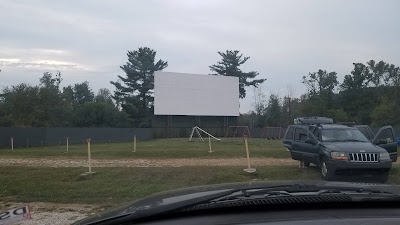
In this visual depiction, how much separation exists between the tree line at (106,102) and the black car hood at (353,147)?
2326 inches

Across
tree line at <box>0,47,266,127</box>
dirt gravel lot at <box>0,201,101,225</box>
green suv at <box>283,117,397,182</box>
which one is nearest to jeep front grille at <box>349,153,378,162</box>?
green suv at <box>283,117,397,182</box>

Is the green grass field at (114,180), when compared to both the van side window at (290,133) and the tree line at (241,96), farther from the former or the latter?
the tree line at (241,96)

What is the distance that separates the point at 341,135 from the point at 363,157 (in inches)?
77.3

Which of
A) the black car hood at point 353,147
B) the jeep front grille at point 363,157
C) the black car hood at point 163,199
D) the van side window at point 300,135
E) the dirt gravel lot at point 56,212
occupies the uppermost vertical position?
the van side window at point 300,135

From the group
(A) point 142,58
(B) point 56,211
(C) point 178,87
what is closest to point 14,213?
(B) point 56,211

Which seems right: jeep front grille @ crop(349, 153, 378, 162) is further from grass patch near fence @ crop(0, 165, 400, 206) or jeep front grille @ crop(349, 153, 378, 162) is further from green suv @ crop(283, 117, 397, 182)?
grass patch near fence @ crop(0, 165, 400, 206)

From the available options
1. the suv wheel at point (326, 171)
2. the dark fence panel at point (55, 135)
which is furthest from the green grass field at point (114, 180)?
the dark fence panel at point (55, 135)

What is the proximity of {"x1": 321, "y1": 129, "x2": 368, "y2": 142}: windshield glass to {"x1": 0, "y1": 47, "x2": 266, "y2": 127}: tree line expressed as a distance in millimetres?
58106

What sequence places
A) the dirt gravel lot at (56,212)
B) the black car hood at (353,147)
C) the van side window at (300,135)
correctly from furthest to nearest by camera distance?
the van side window at (300,135) → the black car hood at (353,147) → the dirt gravel lot at (56,212)

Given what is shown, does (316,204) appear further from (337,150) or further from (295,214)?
(337,150)

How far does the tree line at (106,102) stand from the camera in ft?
226

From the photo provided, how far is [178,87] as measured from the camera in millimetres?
64625

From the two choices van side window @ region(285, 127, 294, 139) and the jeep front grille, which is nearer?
the jeep front grille

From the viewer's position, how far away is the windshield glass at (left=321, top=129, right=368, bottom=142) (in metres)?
14.7
